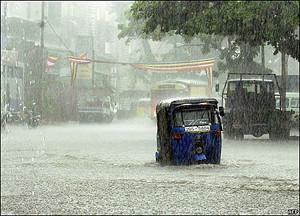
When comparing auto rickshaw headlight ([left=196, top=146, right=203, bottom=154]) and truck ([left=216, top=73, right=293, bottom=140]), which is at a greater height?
truck ([left=216, top=73, right=293, bottom=140])

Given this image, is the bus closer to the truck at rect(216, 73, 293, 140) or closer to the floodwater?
the truck at rect(216, 73, 293, 140)

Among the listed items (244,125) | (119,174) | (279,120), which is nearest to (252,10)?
(279,120)

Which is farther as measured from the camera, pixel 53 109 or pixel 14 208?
pixel 53 109

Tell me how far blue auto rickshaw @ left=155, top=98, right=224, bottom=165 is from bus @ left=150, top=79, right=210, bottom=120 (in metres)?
6.20

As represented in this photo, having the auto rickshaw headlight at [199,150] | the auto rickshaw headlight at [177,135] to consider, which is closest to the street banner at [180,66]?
the auto rickshaw headlight at [177,135]

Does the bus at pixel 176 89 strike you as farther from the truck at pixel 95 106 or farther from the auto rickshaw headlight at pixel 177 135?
the truck at pixel 95 106

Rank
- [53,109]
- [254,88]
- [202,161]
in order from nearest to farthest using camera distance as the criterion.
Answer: [202,161] < [254,88] < [53,109]

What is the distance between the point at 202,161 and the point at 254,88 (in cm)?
969

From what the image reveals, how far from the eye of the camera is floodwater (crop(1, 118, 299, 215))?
11.0 m

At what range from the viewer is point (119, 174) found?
15922 millimetres

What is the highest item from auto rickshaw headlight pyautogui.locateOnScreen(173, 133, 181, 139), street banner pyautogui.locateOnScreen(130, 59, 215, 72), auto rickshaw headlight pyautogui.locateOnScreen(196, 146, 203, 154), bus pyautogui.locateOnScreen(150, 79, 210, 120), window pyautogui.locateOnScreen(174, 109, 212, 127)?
street banner pyautogui.locateOnScreen(130, 59, 215, 72)

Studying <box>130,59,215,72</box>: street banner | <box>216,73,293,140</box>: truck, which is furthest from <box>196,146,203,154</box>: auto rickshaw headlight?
<box>216,73,293,140</box>: truck

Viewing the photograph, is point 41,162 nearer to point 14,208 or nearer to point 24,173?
point 24,173

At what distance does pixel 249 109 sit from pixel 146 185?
149 inches
